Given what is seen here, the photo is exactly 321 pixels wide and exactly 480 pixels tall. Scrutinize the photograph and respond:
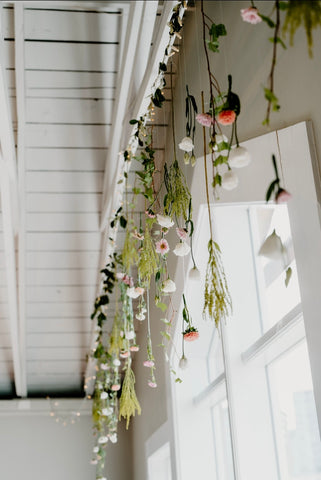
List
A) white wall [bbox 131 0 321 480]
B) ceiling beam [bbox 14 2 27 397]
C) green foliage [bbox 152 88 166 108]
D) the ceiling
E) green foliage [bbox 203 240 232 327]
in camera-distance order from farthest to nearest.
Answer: ceiling beam [bbox 14 2 27 397] → the ceiling → green foliage [bbox 152 88 166 108] → white wall [bbox 131 0 321 480] → green foliage [bbox 203 240 232 327]

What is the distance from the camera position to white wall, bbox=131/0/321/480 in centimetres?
165

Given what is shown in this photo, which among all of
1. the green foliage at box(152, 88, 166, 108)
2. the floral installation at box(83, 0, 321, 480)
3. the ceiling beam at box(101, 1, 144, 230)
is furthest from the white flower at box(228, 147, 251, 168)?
the ceiling beam at box(101, 1, 144, 230)

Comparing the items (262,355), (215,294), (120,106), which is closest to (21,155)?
(120,106)

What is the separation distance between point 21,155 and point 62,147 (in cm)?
26

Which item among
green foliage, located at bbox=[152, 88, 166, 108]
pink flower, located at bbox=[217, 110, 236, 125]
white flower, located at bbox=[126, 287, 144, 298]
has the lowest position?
pink flower, located at bbox=[217, 110, 236, 125]

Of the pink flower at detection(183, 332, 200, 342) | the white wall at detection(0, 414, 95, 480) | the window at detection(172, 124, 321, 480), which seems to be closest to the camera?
the pink flower at detection(183, 332, 200, 342)

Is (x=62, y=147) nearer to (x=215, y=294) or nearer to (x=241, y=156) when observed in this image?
(x=215, y=294)

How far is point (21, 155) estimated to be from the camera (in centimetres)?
380

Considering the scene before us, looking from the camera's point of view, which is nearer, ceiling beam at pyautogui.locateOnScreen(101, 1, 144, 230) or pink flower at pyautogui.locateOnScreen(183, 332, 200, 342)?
pink flower at pyautogui.locateOnScreen(183, 332, 200, 342)

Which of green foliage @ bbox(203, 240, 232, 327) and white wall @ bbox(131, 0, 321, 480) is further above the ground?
white wall @ bbox(131, 0, 321, 480)

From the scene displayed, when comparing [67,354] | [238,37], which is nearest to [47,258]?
[67,354]

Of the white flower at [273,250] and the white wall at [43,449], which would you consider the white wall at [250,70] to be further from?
the white wall at [43,449]

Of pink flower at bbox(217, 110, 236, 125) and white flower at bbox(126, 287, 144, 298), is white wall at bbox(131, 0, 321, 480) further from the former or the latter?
white flower at bbox(126, 287, 144, 298)

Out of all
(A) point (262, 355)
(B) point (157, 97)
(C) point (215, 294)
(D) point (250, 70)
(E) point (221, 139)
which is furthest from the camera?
(A) point (262, 355)
